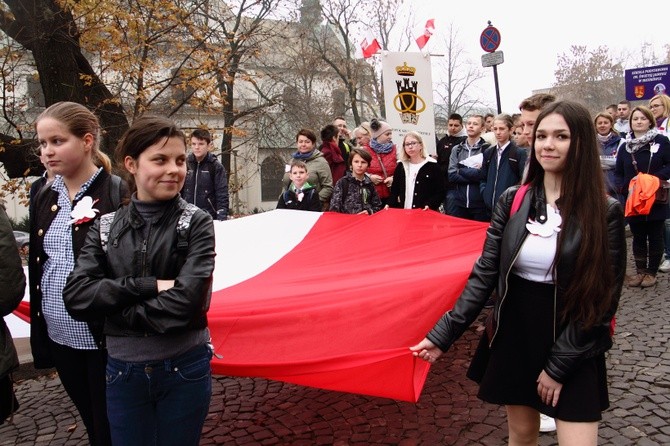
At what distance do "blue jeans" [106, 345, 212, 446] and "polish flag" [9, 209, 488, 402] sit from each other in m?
0.90

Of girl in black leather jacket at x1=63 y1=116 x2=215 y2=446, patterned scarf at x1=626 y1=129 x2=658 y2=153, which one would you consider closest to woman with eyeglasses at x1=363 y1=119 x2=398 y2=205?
patterned scarf at x1=626 y1=129 x2=658 y2=153

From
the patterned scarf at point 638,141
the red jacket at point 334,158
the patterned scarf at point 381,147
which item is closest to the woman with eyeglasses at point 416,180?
the patterned scarf at point 381,147

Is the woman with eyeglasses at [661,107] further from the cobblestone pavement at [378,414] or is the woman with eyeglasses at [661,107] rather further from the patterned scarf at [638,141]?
the cobblestone pavement at [378,414]

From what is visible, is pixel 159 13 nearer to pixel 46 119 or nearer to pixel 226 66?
pixel 226 66

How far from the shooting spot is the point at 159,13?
32.6 ft

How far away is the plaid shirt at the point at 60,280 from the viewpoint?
8.13 ft

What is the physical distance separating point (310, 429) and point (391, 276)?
1.18 meters

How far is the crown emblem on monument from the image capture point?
24.8 ft

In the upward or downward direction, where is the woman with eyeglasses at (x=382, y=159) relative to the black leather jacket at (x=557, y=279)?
upward

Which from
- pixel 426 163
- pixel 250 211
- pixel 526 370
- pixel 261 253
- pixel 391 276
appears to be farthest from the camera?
pixel 250 211

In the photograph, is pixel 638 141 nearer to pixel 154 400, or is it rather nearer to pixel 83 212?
pixel 83 212

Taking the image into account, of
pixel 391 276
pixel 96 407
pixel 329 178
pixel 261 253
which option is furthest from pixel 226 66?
pixel 96 407

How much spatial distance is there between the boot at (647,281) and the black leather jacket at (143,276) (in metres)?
6.41

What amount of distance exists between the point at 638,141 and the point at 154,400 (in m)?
6.56
